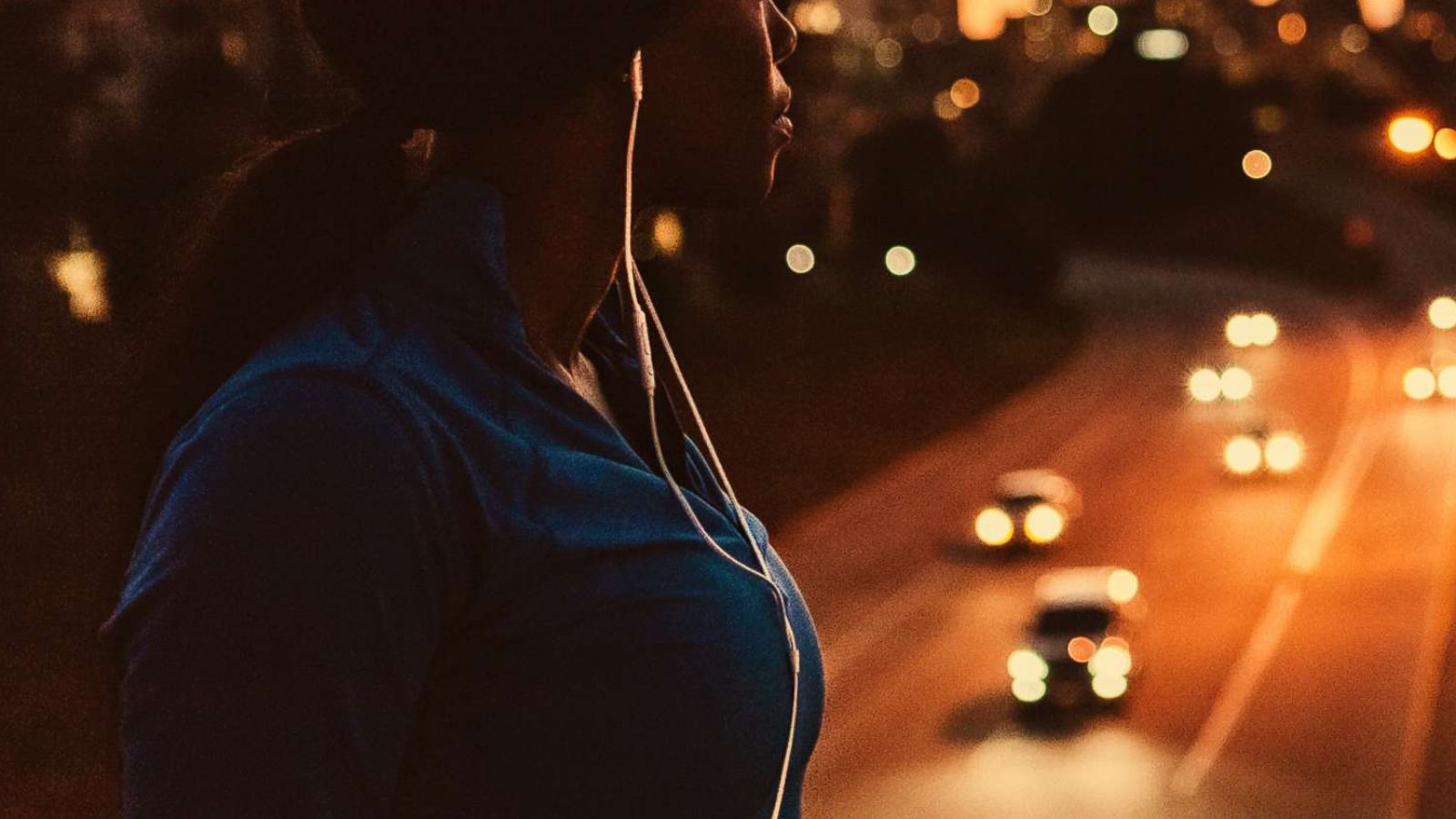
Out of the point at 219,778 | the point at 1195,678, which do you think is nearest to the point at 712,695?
the point at 219,778

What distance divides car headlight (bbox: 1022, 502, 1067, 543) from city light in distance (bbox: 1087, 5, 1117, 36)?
288ft

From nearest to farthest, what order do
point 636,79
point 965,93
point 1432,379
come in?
point 636,79, point 1432,379, point 965,93

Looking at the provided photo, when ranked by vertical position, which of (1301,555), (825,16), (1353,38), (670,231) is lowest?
(1353,38)

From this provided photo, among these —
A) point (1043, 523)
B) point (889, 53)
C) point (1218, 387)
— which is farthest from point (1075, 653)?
point (889, 53)

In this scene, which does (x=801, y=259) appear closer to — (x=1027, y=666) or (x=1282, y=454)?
A: (x=1282, y=454)

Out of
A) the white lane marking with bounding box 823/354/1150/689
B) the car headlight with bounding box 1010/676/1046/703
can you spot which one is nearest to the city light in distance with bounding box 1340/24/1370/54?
the white lane marking with bounding box 823/354/1150/689

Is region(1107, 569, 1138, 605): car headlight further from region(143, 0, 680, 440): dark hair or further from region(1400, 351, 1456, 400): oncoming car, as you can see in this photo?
region(1400, 351, 1456, 400): oncoming car

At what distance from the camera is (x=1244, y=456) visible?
37.6m

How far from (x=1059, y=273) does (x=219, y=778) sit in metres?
56.0

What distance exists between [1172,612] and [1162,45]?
58642 mm

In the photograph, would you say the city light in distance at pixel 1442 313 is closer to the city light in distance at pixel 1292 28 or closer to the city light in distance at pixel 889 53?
the city light in distance at pixel 889 53

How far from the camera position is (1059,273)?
5631 centimetres

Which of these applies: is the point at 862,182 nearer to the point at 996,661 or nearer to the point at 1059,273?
the point at 1059,273

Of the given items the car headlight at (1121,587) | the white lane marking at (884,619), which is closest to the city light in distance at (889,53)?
the white lane marking at (884,619)
